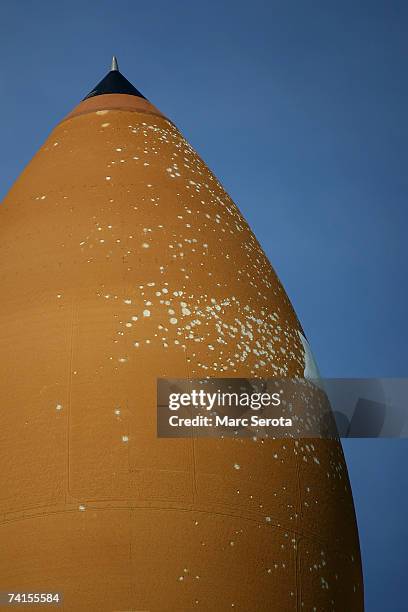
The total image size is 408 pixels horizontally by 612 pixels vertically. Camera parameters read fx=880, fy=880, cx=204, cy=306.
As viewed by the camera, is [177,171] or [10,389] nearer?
[10,389]

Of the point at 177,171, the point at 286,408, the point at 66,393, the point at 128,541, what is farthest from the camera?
the point at 177,171

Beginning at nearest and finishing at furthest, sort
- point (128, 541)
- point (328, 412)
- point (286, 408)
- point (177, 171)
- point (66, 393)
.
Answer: point (128, 541), point (66, 393), point (286, 408), point (328, 412), point (177, 171)

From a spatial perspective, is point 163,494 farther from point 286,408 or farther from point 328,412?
point 328,412

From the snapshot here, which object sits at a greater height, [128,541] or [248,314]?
[248,314]

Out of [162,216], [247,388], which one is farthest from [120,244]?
[247,388]

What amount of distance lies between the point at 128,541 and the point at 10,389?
3.16 feet

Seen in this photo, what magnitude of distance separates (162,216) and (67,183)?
63cm

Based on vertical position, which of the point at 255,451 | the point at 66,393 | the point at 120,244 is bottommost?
the point at 255,451

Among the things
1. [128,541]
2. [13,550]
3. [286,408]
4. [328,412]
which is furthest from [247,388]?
[13,550]

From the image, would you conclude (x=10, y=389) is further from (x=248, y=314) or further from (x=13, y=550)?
(x=248, y=314)

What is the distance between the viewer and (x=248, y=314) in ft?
15.2
